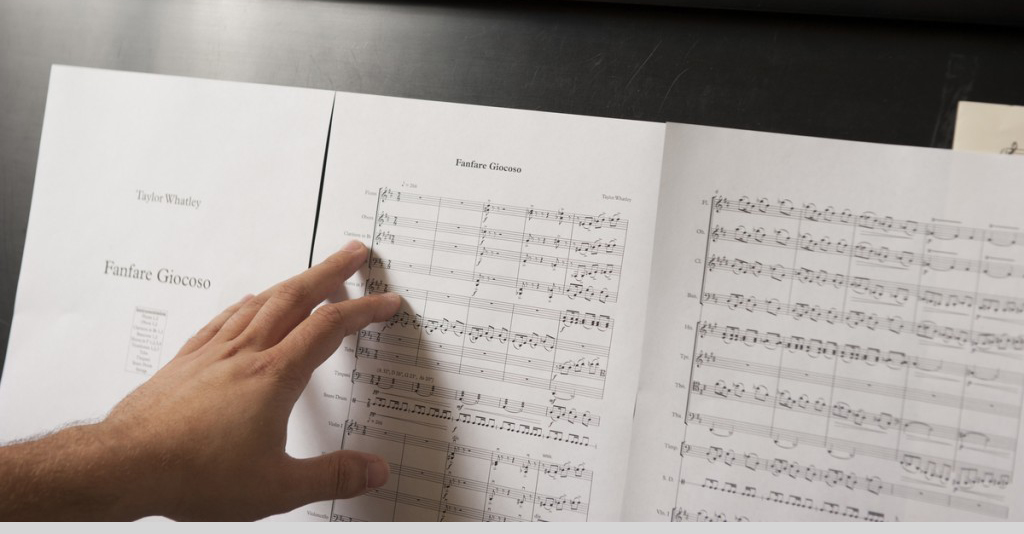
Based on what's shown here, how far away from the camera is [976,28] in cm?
64

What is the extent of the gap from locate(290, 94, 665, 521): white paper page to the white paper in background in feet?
1.02

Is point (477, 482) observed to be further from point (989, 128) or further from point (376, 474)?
point (989, 128)

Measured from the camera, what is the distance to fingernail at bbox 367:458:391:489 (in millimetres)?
695

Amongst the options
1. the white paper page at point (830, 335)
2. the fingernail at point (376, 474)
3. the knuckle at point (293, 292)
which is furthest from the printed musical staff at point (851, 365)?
the knuckle at point (293, 292)

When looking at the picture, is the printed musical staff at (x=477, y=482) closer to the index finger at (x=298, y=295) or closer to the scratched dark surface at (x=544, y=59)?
the index finger at (x=298, y=295)

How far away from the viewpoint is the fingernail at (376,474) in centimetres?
70

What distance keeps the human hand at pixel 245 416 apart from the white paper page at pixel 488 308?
5 cm

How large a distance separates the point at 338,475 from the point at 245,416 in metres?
0.12

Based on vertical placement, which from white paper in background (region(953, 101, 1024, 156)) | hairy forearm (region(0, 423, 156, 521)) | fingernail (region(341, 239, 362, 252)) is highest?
white paper in background (region(953, 101, 1024, 156))

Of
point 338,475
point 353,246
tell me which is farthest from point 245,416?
point 353,246

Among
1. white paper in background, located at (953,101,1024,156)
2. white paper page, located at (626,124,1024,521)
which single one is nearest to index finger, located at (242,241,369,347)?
white paper page, located at (626,124,1024,521)

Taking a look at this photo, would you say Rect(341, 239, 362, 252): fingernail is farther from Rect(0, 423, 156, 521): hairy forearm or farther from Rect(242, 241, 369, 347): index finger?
Rect(0, 423, 156, 521): hairy forearm

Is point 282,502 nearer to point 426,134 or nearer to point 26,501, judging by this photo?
point 26,501

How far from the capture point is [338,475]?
2.21 feet
